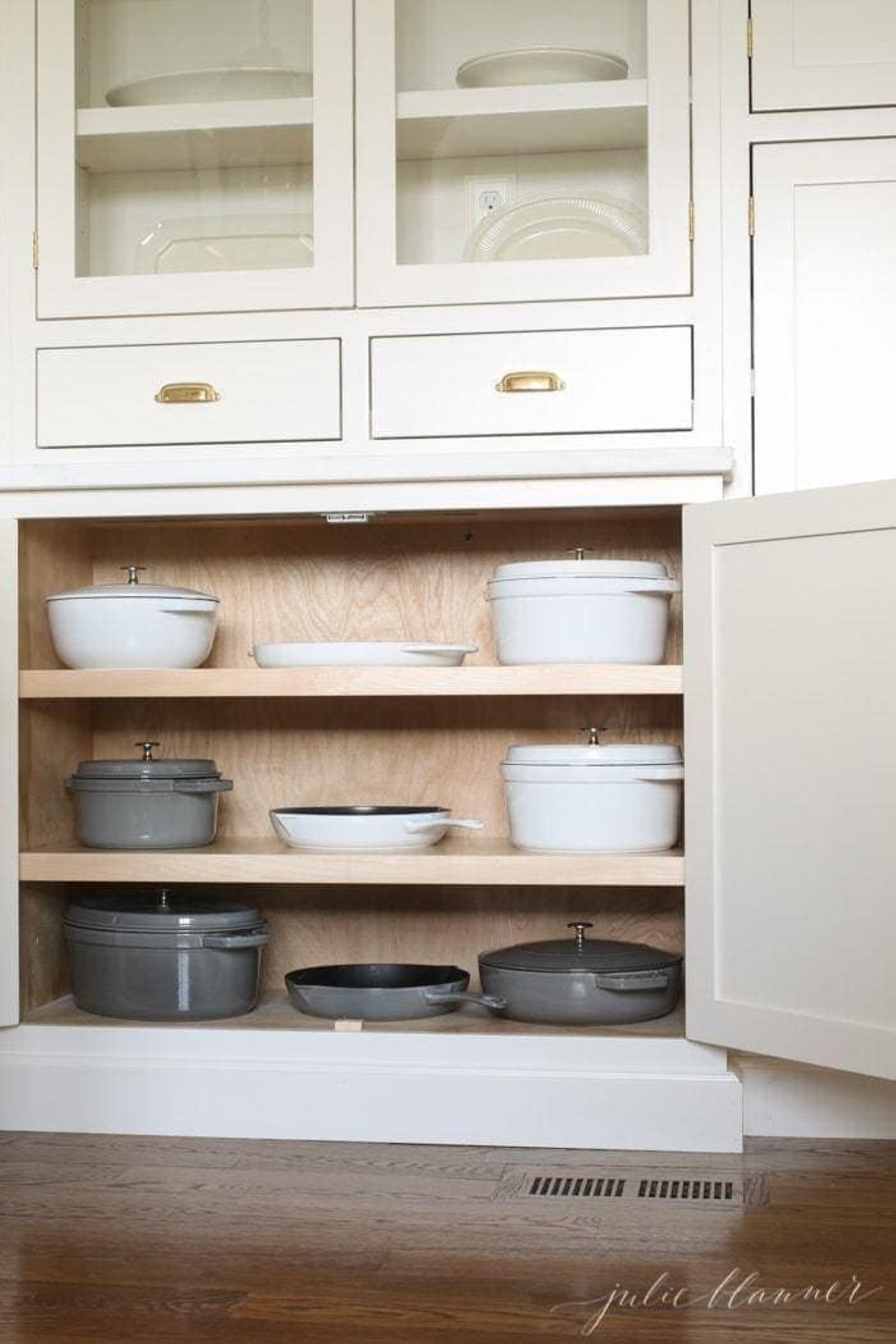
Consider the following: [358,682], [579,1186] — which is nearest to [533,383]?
[358,682]

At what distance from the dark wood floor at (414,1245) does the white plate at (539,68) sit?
5.05 feet

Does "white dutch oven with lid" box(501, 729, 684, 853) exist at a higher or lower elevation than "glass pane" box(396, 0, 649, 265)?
lower

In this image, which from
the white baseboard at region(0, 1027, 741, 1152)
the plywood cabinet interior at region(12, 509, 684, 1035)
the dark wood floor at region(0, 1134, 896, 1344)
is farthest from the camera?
the plywood cabinet interior at region(12, 509, 684, 1035)

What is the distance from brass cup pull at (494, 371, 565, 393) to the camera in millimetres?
2211

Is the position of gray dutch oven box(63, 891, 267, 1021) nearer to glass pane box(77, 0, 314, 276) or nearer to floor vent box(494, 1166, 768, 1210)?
floor vent box(494, 1166, 768, 1210)

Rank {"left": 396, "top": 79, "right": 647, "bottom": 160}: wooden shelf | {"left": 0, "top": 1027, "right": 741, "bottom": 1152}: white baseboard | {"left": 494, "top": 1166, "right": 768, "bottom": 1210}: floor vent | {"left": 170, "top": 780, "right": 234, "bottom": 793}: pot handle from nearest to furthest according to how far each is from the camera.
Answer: {"left": 494, "top": 1166, "right": 768, "bottom": 1210}: floor vent < {"left": 0, "top": 1027, "right": 741, "bottom": 1152}: white baseboard < {"left": 396, "top": 79, "right": 647, "bottom": 160}: wooden shelf < {"left": 170, "top": 780, "right": 234, "bottom": 793}: pot handle

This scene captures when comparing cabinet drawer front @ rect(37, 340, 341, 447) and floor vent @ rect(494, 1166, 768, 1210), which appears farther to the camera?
cabinet drawer front @ rect(37, 340, 341, 447)

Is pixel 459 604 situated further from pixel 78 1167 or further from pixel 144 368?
pixel 78 1167

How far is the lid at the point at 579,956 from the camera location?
88.7 inches

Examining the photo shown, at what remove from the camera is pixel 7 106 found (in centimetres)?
232

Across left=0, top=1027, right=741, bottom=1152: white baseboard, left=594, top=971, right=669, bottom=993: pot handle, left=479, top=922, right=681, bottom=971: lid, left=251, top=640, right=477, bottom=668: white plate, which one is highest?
left=251, top=640, right=477, bottom=668: white plate

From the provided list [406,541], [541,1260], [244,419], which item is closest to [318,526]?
[406,541]

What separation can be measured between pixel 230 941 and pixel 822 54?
1.53 m
